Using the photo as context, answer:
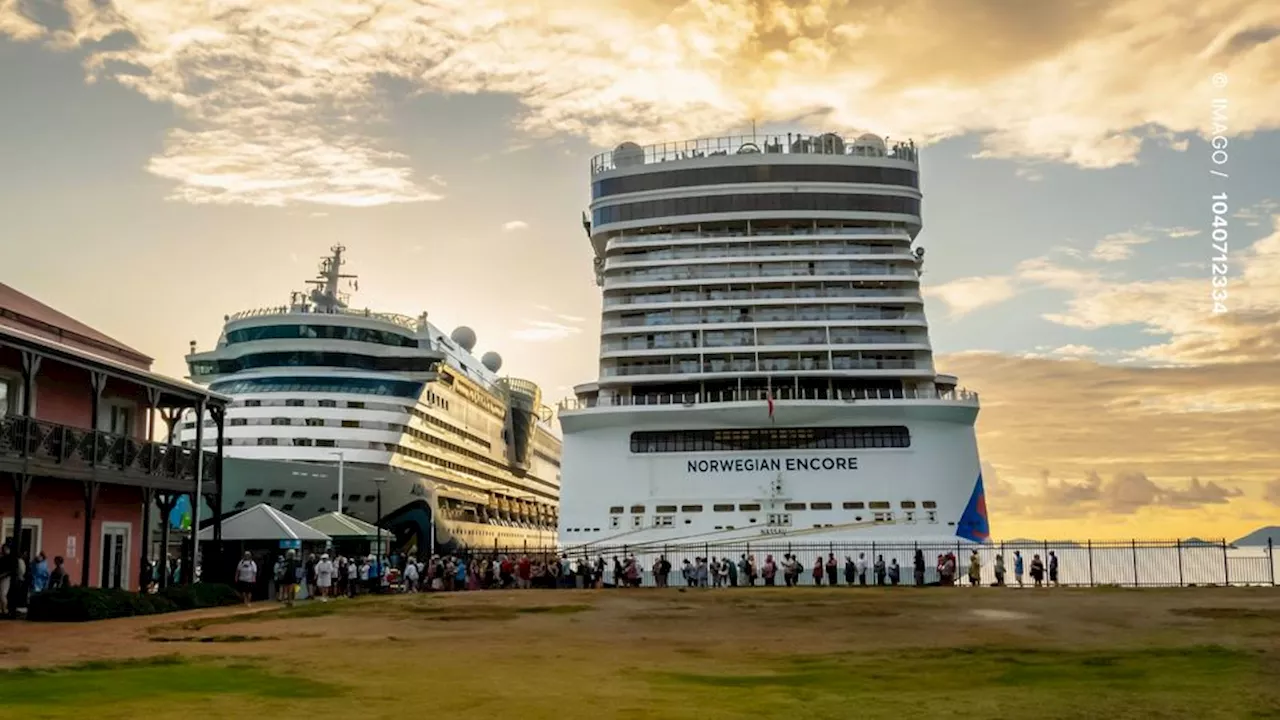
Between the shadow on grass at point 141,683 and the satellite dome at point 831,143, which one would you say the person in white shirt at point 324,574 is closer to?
the shadow on grass at point 141,683

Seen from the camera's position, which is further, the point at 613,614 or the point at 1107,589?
the point at 1107,589

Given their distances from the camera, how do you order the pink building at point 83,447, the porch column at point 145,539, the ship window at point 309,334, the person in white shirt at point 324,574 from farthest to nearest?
1. the ship window at point 309,334
2. the person in white shirt at point 324,574
3. the porch column at point 145,539
4. the pink building at point 83,447

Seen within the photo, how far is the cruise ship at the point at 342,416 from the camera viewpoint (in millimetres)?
53031

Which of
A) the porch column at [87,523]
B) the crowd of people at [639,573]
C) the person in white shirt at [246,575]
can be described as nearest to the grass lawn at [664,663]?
the porch column at [87,523]

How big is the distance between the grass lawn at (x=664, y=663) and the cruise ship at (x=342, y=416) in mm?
27720

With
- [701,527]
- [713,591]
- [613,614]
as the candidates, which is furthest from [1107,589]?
[613,614]

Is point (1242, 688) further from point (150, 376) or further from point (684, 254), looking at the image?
point (684, 254)

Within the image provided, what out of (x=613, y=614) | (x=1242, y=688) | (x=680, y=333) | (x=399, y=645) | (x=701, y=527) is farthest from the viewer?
(x=680, y=333)

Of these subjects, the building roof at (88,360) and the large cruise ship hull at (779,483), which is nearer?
the building roof at (88,360)

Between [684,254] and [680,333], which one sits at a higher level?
[684,254]

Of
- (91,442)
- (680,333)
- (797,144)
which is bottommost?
(91,442)

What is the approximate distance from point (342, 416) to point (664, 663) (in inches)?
1803

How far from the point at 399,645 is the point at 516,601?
42.1 feet

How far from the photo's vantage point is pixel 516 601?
1201 inches
